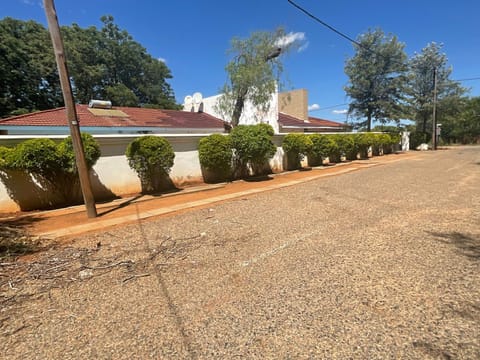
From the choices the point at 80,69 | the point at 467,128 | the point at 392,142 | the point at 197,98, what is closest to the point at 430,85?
the point at 392,142

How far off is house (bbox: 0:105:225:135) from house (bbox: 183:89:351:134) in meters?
1.67

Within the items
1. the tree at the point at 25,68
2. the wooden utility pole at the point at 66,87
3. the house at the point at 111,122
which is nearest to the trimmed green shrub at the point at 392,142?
the house at the point at 111,122

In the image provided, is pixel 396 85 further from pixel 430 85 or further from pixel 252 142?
pixel 252 142

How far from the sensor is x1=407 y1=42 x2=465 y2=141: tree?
2588 cm

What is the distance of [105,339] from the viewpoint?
6.77 ft

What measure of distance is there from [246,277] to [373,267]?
1547 millimetres

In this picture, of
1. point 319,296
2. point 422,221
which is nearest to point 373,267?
point 319,296

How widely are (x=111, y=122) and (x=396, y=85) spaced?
987 inches

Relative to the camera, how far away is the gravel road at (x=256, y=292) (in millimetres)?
1955

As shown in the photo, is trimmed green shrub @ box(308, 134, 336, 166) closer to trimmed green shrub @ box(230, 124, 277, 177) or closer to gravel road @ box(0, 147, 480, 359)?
trimmed green shrub @ box(230, 124, 277, 177)

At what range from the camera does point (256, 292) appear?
2646mm

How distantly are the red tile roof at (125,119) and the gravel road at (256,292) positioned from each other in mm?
9061

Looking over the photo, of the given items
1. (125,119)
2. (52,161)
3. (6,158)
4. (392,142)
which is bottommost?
(392,142)

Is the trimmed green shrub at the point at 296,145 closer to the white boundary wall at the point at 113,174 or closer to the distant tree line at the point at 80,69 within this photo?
the white boundary wall at the point at 113,174
